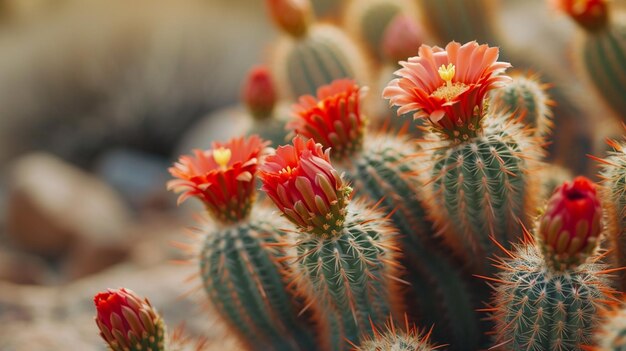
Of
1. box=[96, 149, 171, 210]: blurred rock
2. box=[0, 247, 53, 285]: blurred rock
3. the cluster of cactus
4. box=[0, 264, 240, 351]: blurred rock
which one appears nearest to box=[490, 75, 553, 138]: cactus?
the cluster of cactus

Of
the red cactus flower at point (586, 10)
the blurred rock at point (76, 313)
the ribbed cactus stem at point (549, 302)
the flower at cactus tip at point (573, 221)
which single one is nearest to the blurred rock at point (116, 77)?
the blurred rock at point (76, 313)

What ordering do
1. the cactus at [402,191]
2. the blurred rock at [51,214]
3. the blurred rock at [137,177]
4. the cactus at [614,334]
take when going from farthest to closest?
the blurred rock at [137,177] < the blurred rock at [51,214] < the cactus at [402,191] < the cactus at [614,334]

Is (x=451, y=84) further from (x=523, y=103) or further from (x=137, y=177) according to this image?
(x=137, y=177)

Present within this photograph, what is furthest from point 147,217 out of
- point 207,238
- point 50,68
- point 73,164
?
point 207,238

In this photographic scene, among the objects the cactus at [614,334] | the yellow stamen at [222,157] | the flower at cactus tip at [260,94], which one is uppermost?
the flower at cactus tip at [260,94]

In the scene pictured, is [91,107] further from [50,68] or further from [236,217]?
[236,217]

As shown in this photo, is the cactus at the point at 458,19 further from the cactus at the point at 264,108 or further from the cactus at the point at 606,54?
the cactus at the point at 264,108

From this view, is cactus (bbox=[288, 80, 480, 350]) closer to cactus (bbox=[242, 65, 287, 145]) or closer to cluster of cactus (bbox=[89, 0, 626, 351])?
cluster of cactus (bbox=[89, 0, 626, 351])

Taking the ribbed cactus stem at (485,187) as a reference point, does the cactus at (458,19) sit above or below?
above
